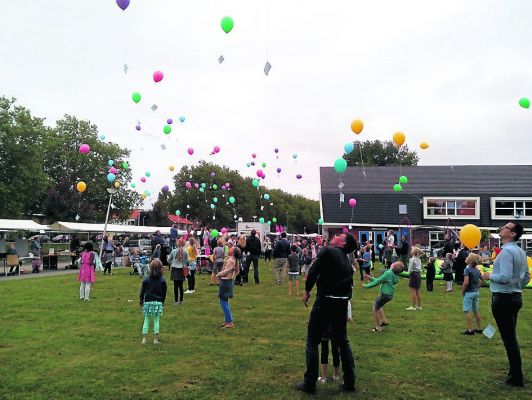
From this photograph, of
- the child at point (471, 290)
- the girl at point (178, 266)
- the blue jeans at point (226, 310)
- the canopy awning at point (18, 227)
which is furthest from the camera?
the canopy awning at point (18, 227)

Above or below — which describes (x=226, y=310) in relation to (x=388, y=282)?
below

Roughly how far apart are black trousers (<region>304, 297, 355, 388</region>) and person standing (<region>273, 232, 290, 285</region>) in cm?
964

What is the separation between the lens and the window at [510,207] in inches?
1377

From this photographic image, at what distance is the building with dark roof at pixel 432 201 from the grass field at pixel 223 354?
79.0ft

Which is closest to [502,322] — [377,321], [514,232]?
[514,232]

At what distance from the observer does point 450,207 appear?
35875 mm

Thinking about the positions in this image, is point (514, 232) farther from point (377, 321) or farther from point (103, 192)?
point (103, 192)

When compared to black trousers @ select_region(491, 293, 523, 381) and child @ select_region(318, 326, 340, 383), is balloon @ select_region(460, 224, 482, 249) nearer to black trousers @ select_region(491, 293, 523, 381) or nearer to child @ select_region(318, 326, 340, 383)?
black trousers @ select_region(491, 293, 523, 381)

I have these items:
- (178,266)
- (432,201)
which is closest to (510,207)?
(432,201)

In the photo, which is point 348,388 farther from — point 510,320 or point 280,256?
point 280,256

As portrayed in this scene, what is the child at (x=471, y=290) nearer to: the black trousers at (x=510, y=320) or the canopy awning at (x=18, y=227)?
the black trousers at (x=510, y=320)

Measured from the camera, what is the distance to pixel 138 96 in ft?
54.5

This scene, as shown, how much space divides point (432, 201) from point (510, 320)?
106 feet

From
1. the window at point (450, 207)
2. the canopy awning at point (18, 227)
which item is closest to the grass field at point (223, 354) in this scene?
the canopy awning at point (18, 227)
